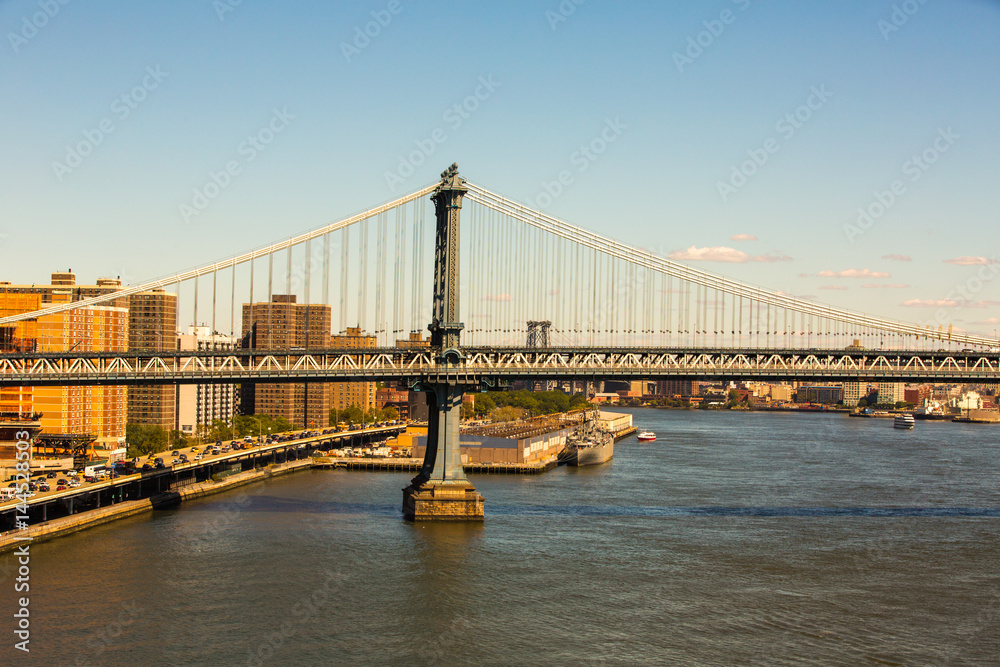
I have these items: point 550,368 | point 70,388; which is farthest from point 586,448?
point 70,388

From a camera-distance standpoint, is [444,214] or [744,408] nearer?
[444,214]

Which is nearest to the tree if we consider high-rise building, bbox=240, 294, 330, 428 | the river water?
high-rise building, bbox=240, 294, 330, 428

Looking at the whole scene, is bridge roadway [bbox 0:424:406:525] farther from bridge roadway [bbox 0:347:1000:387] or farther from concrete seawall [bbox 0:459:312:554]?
bridge roadway [bbox 0:347:1000:387]

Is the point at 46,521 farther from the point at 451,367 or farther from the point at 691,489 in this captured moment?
the point at 691,489

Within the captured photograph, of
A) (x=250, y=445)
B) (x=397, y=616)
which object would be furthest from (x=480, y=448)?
(x=397, y=616)

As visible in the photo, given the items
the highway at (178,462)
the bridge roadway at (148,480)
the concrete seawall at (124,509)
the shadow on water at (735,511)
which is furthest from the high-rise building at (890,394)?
the concrete seawall at (124,509)

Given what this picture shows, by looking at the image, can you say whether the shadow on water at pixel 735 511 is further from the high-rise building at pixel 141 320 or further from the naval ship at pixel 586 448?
the high-rise building at pixel 141 320

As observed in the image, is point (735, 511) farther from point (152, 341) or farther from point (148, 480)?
point (152, 341)
